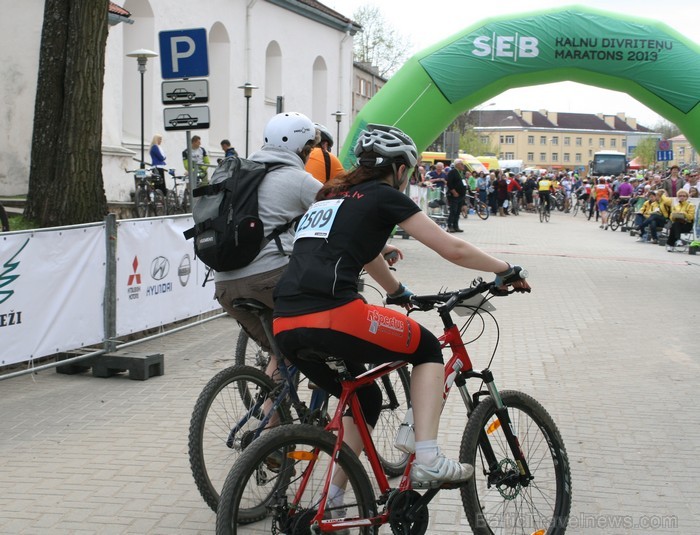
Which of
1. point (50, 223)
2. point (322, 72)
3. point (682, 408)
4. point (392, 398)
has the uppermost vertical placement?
point (322, 72)

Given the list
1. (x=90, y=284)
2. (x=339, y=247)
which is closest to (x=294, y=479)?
(x=339, y=247)

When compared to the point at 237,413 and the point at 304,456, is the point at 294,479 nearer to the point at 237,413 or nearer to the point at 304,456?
the point at 304,456

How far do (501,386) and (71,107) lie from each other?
538 cm

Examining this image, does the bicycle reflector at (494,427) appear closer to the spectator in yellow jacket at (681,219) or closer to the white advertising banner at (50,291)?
the white advertising banner at (50,291)

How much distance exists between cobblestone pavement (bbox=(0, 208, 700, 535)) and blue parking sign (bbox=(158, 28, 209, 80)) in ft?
9.28

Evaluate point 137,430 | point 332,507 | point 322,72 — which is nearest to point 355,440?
point 332,507

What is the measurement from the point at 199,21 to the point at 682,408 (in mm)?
26956

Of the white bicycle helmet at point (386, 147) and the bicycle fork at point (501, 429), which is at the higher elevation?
the white bicycle helmet at point (386, 147)

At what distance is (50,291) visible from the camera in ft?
25.1

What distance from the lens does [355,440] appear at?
165 inches

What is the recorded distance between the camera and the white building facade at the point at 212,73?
20469 millimetres

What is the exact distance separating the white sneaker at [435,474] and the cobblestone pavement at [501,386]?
0.90m

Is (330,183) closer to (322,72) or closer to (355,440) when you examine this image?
(355,440)

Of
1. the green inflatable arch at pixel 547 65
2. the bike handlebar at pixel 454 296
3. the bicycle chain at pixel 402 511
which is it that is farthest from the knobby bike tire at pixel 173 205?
the bicycle chain at pixel 402 511
